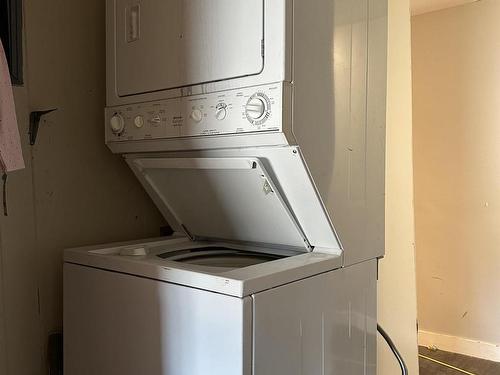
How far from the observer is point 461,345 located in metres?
3.66

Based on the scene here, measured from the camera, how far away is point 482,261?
11.6ft

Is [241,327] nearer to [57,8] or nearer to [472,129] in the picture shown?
[57,8]

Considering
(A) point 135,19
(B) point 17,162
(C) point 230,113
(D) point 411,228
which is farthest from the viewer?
(D) point 411,228

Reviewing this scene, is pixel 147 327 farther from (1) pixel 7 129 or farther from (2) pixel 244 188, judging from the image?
(1) pixel 7 129

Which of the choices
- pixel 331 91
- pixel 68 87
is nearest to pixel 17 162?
pixel 68 87

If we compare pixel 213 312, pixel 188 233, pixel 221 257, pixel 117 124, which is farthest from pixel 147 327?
pixel 117 124

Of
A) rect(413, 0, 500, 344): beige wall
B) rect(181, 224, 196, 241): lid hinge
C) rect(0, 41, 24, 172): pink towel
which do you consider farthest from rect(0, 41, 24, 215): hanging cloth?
rect(413, 0, 500, 344): beige wall

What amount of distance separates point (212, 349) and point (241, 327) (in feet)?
0.41

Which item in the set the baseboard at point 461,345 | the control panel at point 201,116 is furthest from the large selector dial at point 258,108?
the baseboard at point 461,345

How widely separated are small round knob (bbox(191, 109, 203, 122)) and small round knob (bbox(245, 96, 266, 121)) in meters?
0.19

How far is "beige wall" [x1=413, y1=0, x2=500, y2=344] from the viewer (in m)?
3.49

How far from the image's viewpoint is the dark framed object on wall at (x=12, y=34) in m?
1.56

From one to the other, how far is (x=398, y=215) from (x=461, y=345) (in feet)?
6.16

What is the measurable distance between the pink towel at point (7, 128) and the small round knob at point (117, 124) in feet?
1.03
